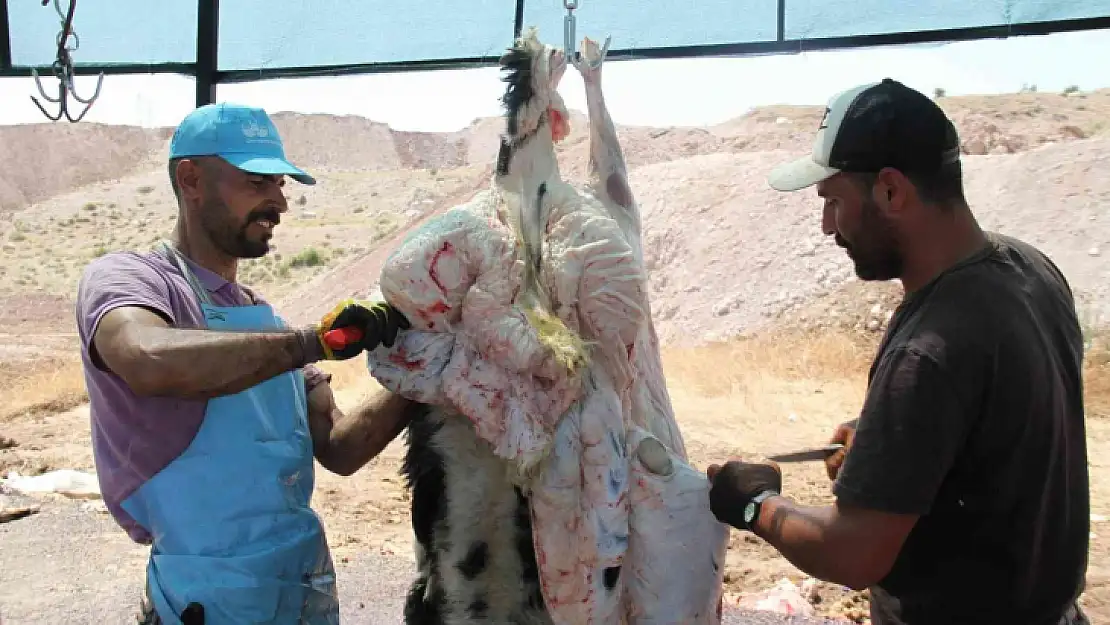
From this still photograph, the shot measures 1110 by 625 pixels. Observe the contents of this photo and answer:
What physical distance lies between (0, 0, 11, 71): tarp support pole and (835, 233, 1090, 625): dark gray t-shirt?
3566 mm

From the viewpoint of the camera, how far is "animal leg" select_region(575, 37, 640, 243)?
243 centimetres

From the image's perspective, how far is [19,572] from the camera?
4.74m

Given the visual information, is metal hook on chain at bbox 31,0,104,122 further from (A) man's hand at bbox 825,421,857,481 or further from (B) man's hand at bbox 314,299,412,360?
(A) man's hand at bbox 825,421,857,481

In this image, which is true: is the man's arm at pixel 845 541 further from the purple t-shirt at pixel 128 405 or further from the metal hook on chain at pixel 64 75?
the metal hook on chain at pixel 64 75

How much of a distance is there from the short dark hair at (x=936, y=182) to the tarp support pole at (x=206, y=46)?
2.78m

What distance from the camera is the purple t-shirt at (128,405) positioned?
2.05 m

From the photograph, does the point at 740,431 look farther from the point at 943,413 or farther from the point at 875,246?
the point at 943,413

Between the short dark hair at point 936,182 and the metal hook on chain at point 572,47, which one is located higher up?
the metal hook on chain at point 572,47

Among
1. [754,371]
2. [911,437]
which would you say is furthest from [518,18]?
[754,371]

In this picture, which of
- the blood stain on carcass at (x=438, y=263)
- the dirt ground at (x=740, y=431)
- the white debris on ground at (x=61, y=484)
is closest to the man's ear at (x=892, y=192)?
the blood stain on carcass at (x=438, y=263)

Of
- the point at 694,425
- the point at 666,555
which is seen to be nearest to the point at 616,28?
the point at 666,555

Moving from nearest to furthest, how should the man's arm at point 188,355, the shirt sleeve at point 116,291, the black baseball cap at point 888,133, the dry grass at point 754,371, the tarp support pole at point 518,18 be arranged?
the black baseball cap at point 888,133, the man's arm at point 188,355, the shirt sleeve at point 116,291, the tarp support pole at point 518,18, the dry grass at point 754,371

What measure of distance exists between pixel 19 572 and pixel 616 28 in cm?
411

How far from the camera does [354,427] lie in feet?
8.07
